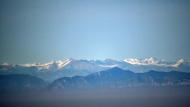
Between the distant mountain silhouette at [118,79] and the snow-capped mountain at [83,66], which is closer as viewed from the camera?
the snow-capped mountain at [83,66]

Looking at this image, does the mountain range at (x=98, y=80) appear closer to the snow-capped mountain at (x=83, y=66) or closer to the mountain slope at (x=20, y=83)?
the mountain slope at (x=20, y=83)

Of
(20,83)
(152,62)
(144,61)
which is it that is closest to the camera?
(144,61)

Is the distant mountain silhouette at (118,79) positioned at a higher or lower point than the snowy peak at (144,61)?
lower

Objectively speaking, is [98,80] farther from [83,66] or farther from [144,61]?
[144,61]

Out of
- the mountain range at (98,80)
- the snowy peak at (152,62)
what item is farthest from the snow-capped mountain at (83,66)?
the mountain range at (98,80)

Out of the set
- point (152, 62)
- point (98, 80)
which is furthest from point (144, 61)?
point (98, 80)

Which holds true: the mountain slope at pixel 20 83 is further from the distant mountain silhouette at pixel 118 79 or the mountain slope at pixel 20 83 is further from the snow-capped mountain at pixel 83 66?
the distant mountain silhouette at pixel 118 79

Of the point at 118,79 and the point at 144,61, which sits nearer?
the point at 144,61

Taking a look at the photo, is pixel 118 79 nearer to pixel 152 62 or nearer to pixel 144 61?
pixel 144 61

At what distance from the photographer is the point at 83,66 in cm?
878

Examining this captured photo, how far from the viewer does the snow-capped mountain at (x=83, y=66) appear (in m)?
8.67

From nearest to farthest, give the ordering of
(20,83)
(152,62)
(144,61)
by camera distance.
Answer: (144,61), (152,62), (20,83)

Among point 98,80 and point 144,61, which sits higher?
point 144,61

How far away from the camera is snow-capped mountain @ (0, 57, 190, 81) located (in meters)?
8.67
